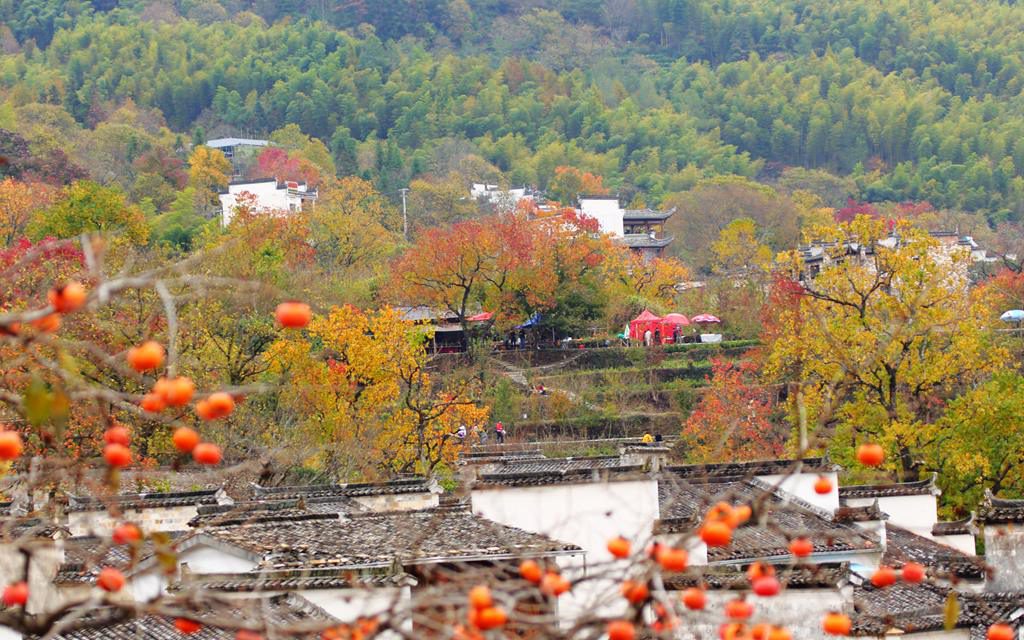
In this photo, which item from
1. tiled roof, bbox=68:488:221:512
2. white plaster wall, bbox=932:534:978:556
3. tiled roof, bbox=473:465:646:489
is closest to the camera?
tiled roof, bbox=473:465:646:489

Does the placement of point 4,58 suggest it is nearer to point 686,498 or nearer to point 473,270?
point 473,270

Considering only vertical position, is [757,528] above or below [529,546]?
below

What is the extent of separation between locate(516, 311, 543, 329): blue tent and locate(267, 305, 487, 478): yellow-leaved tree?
13700 millimetres

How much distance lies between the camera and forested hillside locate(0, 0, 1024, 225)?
88938 millimetres

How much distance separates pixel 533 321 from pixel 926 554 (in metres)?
28.8

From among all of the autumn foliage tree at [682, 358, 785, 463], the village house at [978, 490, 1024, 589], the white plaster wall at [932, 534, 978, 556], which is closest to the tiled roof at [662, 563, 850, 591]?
the village house at [978, 490, 1024, 589]

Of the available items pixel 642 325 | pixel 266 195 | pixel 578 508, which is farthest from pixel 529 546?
pixel 266 195

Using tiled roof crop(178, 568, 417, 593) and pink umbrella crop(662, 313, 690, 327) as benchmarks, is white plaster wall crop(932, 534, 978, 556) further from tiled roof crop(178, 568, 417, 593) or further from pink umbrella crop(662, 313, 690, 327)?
pink umbrella crop(662, 313, 690, 327)

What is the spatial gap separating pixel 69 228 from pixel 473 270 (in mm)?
10754

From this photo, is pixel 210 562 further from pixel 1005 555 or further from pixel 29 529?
pixel 1005 555

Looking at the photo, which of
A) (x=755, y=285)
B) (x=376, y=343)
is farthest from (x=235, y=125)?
(x=376, y=343)

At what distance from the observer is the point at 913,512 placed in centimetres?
2036

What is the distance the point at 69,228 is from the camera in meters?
41.4

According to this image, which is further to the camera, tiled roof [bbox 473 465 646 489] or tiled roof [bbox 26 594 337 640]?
tiled roof [bbox 473 465 646 489]
